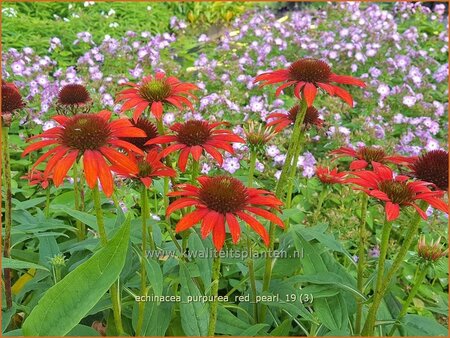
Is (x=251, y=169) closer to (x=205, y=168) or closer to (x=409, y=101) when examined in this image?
(x=205, y=168)

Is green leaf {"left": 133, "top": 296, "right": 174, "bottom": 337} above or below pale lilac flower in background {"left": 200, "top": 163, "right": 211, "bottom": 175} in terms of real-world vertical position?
above

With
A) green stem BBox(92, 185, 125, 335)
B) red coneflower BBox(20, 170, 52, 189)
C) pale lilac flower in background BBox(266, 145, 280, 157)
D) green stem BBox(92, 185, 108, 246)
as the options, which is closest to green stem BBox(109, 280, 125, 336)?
green stem BBox(92, 185, 125, 335)

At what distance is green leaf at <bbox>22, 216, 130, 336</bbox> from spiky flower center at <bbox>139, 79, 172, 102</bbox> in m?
0.39

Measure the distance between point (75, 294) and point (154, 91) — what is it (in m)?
0.52

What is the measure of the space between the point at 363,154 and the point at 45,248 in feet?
3.17

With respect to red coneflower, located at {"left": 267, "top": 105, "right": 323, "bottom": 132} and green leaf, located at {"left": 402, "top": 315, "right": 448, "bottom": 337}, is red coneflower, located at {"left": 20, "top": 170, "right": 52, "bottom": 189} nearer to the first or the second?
A: red coneflower, located at {"left": 267, "top": 105, "right": 323, "bottom": 132}

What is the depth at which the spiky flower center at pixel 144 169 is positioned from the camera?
3.85 ft

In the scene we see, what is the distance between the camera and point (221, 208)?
106 centimetres

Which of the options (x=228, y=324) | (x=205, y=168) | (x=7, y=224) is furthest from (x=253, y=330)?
(x=205, y=168)

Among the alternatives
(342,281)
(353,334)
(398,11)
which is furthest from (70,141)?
(398,11)

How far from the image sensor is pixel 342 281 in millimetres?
1323

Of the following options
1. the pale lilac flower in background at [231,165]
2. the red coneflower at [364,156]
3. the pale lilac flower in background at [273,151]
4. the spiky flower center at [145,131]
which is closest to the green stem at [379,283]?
the red coneflower at [364,156]

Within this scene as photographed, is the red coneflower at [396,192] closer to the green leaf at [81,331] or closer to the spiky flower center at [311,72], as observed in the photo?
the spiky flower center at [311,72]

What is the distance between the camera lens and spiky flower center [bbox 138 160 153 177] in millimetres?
1174
